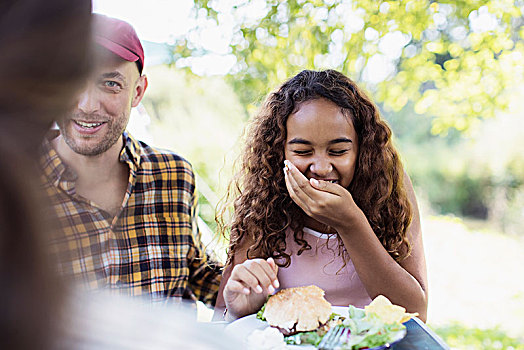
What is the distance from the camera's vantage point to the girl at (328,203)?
1690mm

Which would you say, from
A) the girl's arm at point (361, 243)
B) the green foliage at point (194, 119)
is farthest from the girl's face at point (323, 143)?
the green foliage at point (194, 119)

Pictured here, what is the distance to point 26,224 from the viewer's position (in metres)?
0.47

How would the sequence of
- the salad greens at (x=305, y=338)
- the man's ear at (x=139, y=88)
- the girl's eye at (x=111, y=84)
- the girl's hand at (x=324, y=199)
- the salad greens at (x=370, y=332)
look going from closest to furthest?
the salad greens at (x=370, y=332) < the salad greens at (x=305, y=338) < the girl's hand at (x=324, y=199) < the girl's eye at (x=111, y=84) < the man's ear at (x=139, y=88)

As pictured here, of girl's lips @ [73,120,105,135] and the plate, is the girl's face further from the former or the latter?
girl's lips @ [73,120,105,135]

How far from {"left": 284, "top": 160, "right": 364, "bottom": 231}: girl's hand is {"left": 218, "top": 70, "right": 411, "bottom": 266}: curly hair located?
27 centimetres

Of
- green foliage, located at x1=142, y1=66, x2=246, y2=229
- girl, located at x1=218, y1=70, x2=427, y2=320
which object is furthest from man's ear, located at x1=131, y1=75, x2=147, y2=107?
green foliage, located at x1=142, y1=66, x2=246, y2=229

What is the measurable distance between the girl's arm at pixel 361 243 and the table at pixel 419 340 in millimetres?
275

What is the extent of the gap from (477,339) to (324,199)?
3323mm

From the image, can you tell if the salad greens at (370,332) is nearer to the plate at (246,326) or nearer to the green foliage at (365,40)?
the plate at (246,326)

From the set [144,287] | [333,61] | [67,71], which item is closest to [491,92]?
[333,61]

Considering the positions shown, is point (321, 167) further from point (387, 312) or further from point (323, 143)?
point (387, 312)

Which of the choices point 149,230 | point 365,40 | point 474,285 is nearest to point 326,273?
point 149,230

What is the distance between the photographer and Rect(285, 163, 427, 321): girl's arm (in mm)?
1668

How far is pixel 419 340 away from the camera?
1.34 metres
